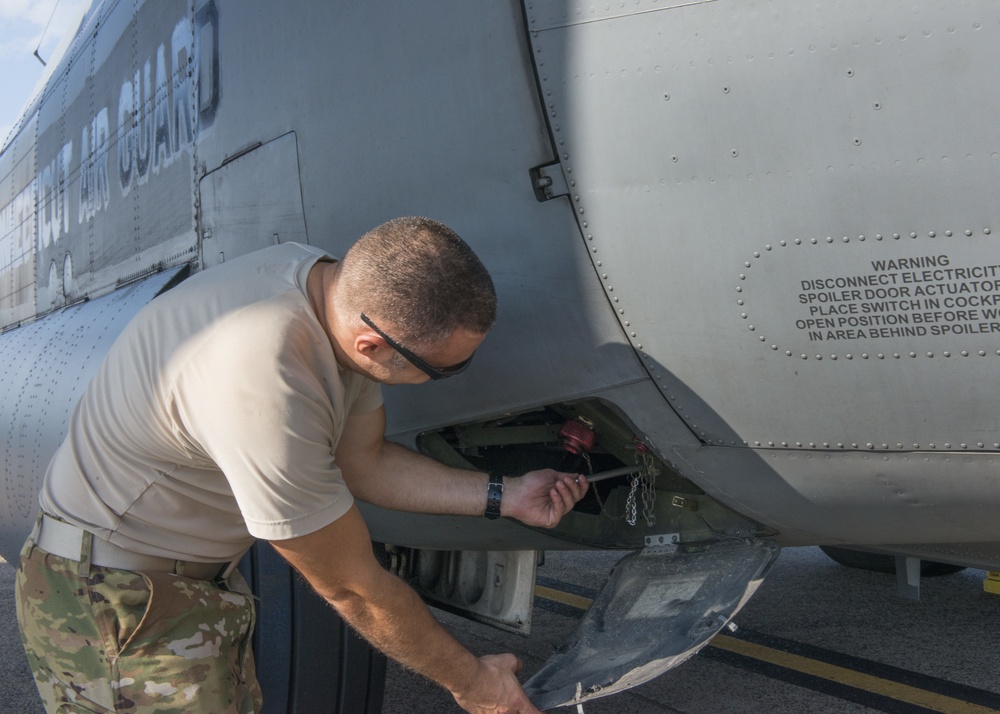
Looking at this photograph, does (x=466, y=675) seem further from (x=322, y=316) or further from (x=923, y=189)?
(x=923, y=189)

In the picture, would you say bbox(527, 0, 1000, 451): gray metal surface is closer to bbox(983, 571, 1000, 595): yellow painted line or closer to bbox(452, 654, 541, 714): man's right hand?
bbox(452, 654, 541, 714): man's right hand

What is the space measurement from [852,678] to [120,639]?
298cm

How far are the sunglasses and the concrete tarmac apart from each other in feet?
6.98

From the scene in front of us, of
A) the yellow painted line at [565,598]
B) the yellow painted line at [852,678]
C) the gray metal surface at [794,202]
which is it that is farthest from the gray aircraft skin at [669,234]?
the yellow painted line at [565,598]

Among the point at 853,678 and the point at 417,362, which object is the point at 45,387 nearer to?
the point at 417,362

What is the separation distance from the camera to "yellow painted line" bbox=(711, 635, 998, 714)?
3457 millimetres

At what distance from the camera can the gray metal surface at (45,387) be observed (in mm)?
3336

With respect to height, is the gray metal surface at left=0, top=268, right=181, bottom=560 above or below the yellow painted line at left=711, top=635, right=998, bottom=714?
above

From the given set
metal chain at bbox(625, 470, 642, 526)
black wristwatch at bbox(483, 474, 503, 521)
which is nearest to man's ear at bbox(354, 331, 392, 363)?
black wristwatch at bbox(483, 474, 503, 521)

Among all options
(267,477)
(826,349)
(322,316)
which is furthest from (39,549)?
(826,349)

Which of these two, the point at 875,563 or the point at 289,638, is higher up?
the point at 289,638

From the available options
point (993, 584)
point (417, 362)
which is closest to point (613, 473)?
point (417, 362)

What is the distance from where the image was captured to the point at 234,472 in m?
1.71

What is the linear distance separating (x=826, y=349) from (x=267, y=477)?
1118 millimetres
